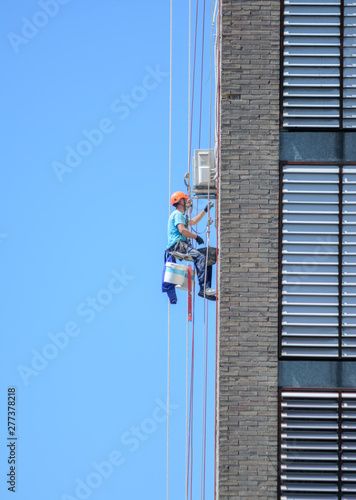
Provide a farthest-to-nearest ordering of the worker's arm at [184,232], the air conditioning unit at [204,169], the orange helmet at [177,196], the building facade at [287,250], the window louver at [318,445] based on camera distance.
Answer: the orange helmet at [177,196] < the air conditioning unit at [204,169] < the worker's arm at [184,232] < the building facade at [287,250] < the window louver at [318,445]

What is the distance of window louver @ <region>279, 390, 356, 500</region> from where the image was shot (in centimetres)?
2048

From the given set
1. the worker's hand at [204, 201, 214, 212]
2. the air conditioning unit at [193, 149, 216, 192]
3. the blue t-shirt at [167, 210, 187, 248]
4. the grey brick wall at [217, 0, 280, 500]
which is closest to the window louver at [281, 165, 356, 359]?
the grey brick wall at [217, 0, 280, 500]

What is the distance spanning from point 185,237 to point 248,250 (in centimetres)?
245

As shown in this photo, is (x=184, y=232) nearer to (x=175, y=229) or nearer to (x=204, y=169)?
(x=175, y=229)

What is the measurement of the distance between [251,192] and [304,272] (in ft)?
5.48

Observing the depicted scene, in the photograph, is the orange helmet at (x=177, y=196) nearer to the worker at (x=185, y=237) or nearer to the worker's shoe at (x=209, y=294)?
the worker at (x=185, y=237)

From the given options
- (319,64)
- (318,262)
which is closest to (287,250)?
(318,262)

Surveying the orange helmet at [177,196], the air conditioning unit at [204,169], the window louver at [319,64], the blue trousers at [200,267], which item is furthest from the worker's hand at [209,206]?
the window louver at [319,64]

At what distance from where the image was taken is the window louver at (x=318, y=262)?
68.6ft

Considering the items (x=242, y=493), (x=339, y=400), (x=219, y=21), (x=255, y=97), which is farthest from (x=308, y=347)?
(x=219, y=21)

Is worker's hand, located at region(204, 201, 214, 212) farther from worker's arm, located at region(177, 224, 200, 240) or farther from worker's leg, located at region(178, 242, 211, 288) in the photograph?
worker's leg, located at region(178, 242, 211, 288)

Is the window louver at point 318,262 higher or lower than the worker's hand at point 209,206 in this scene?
lower

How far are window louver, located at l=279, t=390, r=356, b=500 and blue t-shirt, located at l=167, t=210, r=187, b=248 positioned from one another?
159 inches

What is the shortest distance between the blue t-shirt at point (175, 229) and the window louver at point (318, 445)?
13.3 ft
